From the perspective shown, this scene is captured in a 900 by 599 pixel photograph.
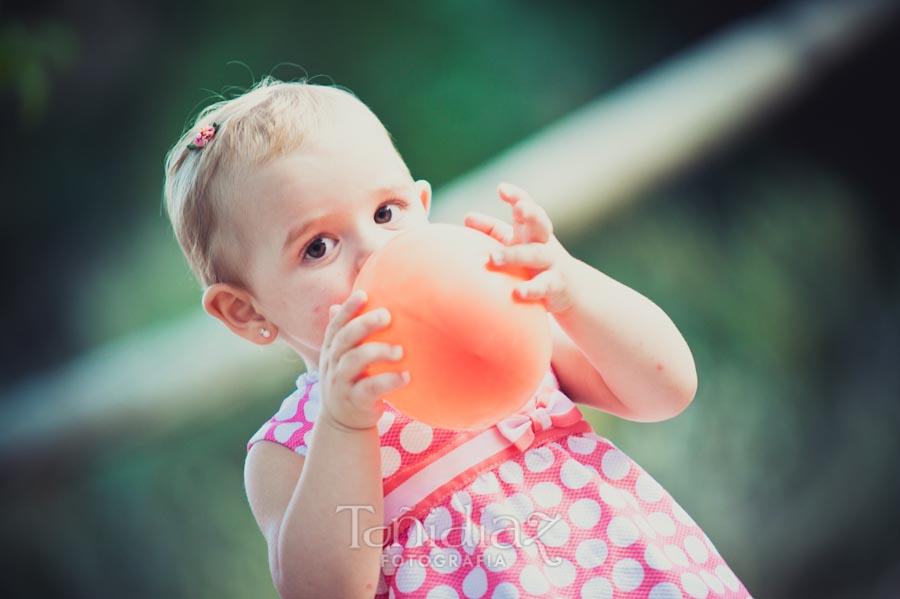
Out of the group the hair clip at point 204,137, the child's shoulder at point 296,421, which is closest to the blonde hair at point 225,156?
the hair clip at point 204,137

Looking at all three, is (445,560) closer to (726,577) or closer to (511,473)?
(511,473)

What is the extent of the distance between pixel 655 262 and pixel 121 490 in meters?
0.86

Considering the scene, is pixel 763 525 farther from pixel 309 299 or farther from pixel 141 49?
pixel 141 49

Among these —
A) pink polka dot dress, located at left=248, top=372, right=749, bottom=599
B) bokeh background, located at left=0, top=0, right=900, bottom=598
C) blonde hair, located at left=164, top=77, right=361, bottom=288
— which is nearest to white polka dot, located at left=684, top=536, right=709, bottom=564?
pink polka dot dress, located at left=248, top=372, right=749, bottom=599

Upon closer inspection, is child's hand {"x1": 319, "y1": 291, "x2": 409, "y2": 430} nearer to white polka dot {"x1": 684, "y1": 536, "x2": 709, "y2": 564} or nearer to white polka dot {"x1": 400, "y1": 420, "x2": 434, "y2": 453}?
white polka dot {"x1": 400, "y1": 420, "x2": 434, "y2": 453}

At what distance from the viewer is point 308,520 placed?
630mm

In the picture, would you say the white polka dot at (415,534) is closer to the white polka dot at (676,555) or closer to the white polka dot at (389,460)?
the white polka dot at (389,460)

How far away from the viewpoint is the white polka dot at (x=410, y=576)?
66 centimetres

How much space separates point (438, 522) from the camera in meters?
0.67

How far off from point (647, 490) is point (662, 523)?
0.03 m

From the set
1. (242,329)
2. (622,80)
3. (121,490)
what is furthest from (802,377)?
(121,490)

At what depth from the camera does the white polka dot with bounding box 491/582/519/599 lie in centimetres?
63

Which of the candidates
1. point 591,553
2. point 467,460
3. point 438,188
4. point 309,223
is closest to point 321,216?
point 309,223

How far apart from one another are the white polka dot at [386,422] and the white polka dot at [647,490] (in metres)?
0.20
